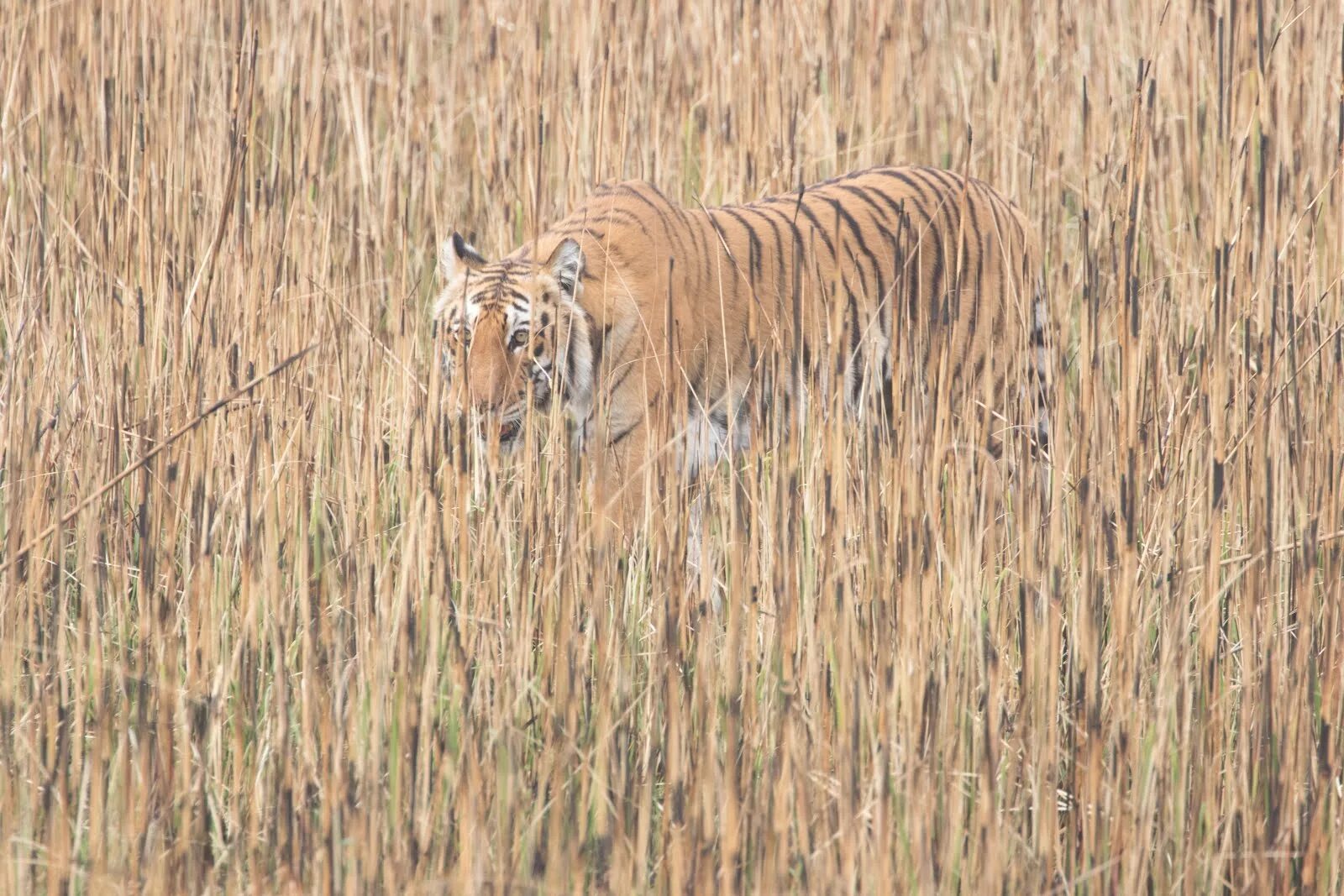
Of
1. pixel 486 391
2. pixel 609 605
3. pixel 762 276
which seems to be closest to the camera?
pixel 609 605

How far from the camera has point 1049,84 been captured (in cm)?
358

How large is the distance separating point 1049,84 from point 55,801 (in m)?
2.80

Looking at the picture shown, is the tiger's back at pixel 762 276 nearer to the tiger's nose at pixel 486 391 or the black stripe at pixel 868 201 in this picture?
the black stripe at pixel 868 201

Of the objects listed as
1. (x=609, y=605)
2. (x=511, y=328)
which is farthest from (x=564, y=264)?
(x=609, y=605)

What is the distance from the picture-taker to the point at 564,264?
9.17 feet

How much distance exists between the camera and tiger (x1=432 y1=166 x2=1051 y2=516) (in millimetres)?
2760

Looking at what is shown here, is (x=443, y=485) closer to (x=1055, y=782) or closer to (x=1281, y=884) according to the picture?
(x=1055, y=782)

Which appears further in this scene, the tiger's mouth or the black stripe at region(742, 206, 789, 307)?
the black stripe at region(742, 206, 789, 307)

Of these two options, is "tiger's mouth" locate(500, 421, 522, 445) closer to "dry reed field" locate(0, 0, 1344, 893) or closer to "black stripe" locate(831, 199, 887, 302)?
"dry reed field" locate(0, 0, 1344, 893)

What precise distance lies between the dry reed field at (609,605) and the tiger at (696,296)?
14cm

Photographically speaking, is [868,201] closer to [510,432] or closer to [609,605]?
[510,432]

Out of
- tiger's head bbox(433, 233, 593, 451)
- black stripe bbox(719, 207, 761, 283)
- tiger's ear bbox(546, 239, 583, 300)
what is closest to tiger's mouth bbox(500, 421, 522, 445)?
tiger's head bbox(433, 233, 593, 451)

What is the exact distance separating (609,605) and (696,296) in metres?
1.15

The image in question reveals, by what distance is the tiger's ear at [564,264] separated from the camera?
9.07 feet
